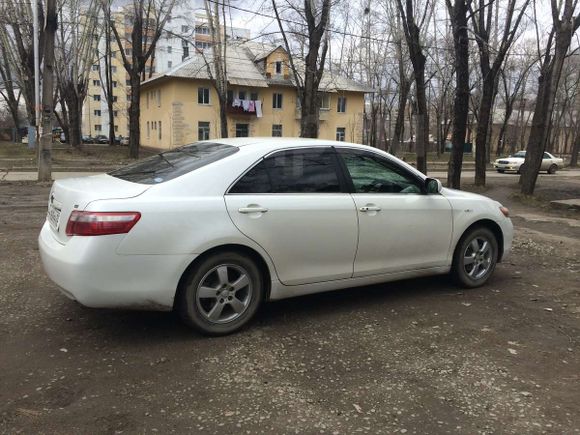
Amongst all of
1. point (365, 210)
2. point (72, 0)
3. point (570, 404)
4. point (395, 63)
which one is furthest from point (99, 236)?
point (395, 63)

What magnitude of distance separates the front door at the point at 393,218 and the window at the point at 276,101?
4314cm

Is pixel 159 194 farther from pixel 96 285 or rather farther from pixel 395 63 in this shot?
pixel 395 63

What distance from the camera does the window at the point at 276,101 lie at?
46.9m

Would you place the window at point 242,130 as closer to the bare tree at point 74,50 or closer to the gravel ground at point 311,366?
the bare tree at point 74,50

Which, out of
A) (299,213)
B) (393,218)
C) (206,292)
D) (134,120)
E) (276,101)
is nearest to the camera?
(206,292)

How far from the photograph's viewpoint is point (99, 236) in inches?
139

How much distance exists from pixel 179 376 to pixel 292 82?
140 ft

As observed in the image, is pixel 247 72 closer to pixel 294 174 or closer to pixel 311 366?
pixel 294 174

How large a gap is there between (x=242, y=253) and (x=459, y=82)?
12431 mm

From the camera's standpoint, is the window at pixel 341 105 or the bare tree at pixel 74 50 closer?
the bare tree at pixel 74 50

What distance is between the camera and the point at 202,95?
4406cm

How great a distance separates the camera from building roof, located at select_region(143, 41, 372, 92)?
139 ft

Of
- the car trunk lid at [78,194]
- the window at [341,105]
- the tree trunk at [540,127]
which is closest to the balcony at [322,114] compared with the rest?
the window at [341,105]

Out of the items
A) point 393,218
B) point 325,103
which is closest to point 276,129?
point 325,103
